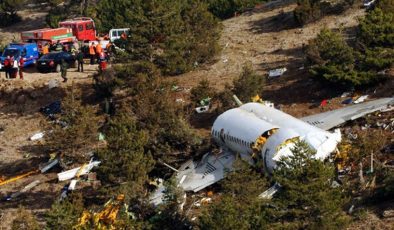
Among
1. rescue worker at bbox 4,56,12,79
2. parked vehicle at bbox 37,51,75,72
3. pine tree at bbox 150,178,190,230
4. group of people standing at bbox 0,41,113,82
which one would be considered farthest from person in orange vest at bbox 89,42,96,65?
pine tree at bbox 150,178,190,230

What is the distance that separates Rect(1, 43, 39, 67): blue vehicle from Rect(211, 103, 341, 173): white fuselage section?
63.3 ft

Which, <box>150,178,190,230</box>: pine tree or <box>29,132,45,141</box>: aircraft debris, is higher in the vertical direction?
<box>150,178,190,230</box>: pine tree

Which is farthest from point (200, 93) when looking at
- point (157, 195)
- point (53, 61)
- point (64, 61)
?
point (53, 61)

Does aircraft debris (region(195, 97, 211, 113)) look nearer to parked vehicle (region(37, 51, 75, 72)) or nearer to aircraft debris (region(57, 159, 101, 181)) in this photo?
aircraft debris (region(57, 159, 101, 181))

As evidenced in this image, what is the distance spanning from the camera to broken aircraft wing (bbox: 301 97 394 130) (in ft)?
68.5

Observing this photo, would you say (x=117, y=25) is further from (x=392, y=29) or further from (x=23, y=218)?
(x=23, y=218)

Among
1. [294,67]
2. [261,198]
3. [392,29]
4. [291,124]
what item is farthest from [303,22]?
[261,198]

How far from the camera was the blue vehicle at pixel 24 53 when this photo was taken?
121 feet

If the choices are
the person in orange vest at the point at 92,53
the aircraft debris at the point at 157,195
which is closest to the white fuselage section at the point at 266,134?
the aircraft debris at the point at 157,195

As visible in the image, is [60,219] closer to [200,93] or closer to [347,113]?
[347,113]

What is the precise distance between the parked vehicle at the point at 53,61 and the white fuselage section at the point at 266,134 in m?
17.1

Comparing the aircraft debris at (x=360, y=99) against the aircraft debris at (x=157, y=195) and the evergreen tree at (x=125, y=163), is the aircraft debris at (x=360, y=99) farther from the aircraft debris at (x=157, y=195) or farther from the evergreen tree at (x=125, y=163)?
the evergreen tree at (x=125, y=163)

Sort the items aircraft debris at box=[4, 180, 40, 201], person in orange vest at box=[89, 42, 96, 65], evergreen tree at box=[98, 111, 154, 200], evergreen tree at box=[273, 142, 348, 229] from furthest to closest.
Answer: person in orange vest at box=[89, 42, 96, 65], aircraft debris at box=[4, 180, 40, 201], evergreen tree at box=[98, 111, 154, 200], evergreen tree at box=[273, 142, 348, 229]

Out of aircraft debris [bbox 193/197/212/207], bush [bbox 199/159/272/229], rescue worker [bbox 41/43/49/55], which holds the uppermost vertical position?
bush [bbox 199/159/272/229]
